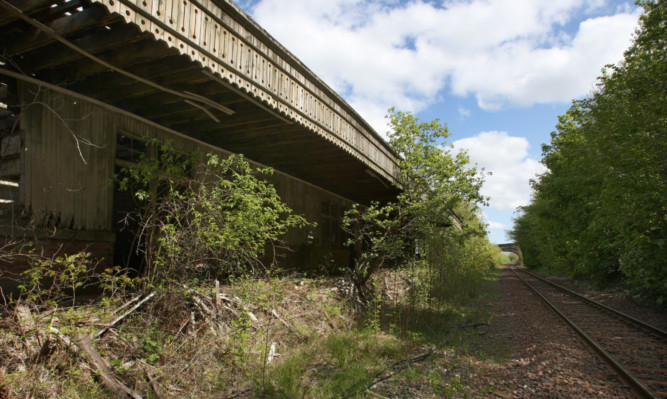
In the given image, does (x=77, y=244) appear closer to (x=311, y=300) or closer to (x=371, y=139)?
(x=311, y=300)

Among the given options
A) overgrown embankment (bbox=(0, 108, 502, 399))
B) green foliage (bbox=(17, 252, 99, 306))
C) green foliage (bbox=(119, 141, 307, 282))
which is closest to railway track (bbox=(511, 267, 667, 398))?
overgrown embankment (bbox=(0, 108, 502, 399))

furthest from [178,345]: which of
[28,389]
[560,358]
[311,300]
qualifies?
[560,358]

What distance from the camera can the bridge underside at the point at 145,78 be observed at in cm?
438

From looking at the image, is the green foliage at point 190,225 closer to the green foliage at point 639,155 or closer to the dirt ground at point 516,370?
the dirt ground at point 516,370

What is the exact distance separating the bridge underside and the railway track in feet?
20.2

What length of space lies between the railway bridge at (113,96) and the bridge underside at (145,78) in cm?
2

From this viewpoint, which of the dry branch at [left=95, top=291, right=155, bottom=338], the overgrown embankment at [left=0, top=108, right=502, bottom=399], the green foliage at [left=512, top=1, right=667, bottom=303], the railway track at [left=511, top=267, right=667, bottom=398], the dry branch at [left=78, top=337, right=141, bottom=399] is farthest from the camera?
the green foliage at [left=512, top=1, right=667, bottom=303]

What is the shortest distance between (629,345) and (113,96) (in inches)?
400

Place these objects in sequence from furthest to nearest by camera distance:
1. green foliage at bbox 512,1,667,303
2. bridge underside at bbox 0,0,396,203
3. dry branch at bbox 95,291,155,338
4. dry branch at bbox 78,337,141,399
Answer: green foliage at bbox 512,1,667,303, dry branch at bbox 95,291,155,338, bridge underside at bbox 0,0,396,203, dry branch at bbox 78,337,141,399

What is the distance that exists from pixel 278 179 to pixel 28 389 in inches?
328

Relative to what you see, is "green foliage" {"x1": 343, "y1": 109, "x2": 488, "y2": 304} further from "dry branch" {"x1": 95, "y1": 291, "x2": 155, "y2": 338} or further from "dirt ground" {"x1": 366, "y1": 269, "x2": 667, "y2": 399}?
"dry branch" {"x1": 95, "y1": 291, "x2": 155, "y2": 338}

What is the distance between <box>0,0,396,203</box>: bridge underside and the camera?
4379 millimetres

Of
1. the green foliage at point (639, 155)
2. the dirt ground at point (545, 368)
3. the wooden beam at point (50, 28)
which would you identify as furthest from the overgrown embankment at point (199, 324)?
the green foliage at point (639, 155)

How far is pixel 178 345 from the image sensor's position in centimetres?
498
